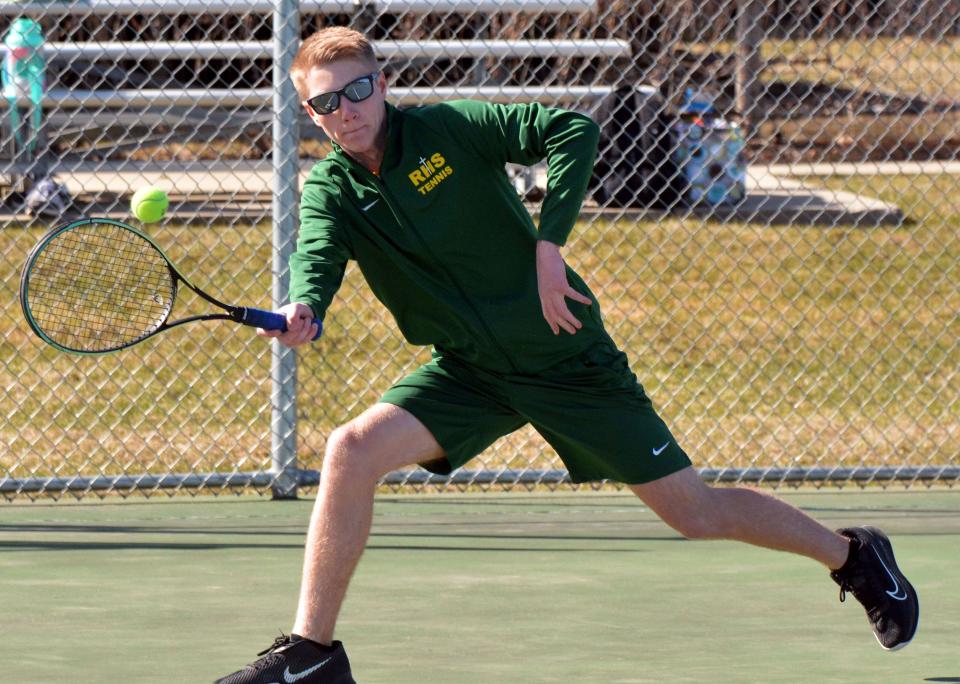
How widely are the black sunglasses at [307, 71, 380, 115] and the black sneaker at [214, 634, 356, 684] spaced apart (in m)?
1.24

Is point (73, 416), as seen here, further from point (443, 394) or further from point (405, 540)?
point (443, 394)

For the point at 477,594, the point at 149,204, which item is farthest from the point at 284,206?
the point at 149,204

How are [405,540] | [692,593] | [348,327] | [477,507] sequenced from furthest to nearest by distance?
1. [348,327]
2. [477,507]
3. [405,540]
4. [692,593]

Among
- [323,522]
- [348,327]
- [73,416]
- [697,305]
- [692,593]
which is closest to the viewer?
[323,522]

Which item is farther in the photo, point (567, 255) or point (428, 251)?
point (567, 255)

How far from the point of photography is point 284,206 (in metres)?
6.75

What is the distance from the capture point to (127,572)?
18.7 ft

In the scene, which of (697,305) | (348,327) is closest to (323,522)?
(348,327)

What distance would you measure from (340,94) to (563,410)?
3.07 feet

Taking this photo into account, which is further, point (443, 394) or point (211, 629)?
Result: point (211, 629)

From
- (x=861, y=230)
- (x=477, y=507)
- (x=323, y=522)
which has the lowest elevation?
(x=861, y=230)

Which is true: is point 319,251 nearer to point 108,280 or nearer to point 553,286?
point 553,286

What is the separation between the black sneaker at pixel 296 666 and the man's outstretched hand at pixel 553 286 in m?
0.90

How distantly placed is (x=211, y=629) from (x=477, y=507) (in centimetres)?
208
